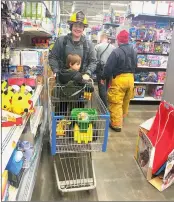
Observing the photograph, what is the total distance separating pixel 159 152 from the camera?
228 centimetres

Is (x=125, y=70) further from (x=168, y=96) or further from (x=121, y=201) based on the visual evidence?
(x=121, y=201)

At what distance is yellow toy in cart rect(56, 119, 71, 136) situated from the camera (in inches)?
68.8

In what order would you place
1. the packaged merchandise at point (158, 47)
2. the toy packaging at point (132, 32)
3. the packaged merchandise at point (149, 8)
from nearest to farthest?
the packaged merchandise at point (149, 8) < the toy packaging at point (132, 32) < the packaged merchandise at point (158, 47)

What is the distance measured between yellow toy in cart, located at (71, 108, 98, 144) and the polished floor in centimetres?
63

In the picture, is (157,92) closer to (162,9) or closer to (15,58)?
(162,9)

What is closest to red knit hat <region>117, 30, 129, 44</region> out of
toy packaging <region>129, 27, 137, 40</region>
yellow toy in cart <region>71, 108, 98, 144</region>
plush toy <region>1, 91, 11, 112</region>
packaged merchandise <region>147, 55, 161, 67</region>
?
toy packaging <region>129, 27, 137, 40</region>

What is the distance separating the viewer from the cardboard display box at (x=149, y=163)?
214 centimetres

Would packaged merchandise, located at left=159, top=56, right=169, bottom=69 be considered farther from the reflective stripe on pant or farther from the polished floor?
the polished floor

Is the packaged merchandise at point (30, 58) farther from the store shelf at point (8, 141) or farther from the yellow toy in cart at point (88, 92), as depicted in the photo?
the store shelf at point (8, 141)

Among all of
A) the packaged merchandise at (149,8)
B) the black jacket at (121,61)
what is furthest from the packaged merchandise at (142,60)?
the black jacket at (121,61)

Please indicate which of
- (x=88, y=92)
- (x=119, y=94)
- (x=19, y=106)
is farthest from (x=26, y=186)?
(x=119, y=94)

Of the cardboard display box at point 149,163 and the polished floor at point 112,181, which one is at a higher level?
the cardboard display box at point 149,163

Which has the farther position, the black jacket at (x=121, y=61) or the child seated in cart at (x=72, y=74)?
the black jacket at (x=121, y=61)

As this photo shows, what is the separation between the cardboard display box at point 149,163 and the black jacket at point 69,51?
97 centimetres
